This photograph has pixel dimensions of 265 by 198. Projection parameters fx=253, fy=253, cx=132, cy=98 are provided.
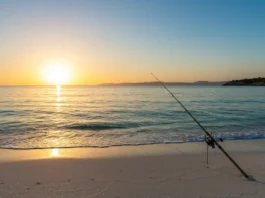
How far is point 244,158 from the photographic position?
8852 millimetres

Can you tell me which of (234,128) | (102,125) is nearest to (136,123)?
(102,125)

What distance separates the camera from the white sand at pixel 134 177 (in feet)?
18.3

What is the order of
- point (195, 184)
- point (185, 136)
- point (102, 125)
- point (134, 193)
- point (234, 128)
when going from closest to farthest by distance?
point (134, 193) → point (195, 184) → point (185, 136) → point (234, 128) → point (102, 125)

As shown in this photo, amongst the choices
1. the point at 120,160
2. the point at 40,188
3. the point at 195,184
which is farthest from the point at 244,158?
the point at 40,188

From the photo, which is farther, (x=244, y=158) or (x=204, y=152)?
(x=204, y=152)

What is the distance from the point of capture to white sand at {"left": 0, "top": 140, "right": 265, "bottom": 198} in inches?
219

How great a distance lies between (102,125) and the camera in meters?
17.3

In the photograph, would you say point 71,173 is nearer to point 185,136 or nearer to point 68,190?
point 68,190

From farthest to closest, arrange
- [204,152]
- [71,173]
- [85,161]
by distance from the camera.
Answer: [204,152] < [85,161] < [71,173]

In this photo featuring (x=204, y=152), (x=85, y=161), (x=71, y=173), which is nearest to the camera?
(x=71, y=173)

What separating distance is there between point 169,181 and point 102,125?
1137 centimetres

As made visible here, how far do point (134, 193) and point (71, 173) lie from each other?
2.28 m

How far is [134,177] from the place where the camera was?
6703 millimetres

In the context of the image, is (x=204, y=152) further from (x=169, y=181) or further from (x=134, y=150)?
(x=169, y=181)
